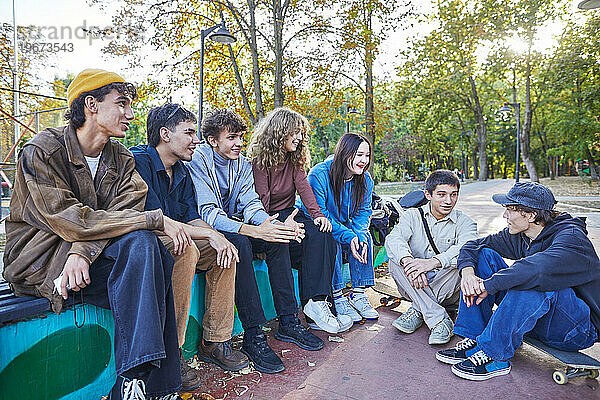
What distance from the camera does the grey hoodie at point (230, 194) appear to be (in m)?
3.41

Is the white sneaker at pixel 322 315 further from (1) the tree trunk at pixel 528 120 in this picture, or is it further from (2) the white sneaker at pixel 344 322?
(1) the tree trunk at pixel 528 120

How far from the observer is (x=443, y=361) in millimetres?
3184

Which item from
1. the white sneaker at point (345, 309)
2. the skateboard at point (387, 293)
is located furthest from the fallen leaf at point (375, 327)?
the skateboard at point (387, 293)

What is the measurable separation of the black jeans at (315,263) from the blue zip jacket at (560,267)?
126cm

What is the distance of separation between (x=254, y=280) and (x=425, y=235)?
59.4 inches

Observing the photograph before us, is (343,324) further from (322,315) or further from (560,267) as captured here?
(560,267)

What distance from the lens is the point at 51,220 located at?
2.25 meters

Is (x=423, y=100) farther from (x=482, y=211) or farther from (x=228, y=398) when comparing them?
(x=228, y=398)

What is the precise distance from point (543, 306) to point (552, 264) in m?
0.27

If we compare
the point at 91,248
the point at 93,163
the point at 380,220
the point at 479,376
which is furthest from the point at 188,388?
the point at 380,220

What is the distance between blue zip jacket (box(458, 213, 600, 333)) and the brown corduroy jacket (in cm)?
207

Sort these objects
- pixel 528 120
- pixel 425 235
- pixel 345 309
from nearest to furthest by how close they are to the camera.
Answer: pixel 425 235 → pixel 345 309 → pixel 528 120

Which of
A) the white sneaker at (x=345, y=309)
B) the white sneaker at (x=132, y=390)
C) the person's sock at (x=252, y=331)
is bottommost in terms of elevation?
the white sneaker at (x=345, y=309)

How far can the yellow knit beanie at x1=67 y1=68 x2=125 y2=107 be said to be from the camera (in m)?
2.56
